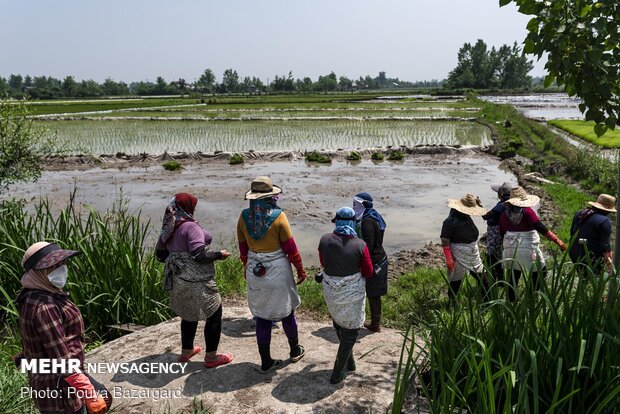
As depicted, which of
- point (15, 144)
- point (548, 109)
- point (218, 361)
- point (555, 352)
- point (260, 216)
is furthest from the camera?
point (548, 109)

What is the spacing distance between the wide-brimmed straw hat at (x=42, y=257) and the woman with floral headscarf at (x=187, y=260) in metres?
1.18

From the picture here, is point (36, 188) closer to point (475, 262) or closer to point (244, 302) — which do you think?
point (244, 302)

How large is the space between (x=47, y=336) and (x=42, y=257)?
0.44 metres

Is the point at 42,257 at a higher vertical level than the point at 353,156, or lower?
higher

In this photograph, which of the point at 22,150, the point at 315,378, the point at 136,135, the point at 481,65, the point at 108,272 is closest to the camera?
the point at 315,378

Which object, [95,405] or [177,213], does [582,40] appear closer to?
[177,213]

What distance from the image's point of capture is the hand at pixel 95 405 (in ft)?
8.72

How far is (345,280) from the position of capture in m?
3.86

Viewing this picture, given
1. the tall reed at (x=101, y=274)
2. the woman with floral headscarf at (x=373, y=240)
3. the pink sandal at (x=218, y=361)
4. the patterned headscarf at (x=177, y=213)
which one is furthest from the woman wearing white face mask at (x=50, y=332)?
the woman with floral headscarf at (x=373, y=240)

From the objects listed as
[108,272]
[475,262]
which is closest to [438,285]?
[475,262]

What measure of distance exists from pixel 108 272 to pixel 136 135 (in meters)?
24.4

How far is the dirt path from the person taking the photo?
3625mm

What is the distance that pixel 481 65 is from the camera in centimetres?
9056

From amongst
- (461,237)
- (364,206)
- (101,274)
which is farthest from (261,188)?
(461,237)
